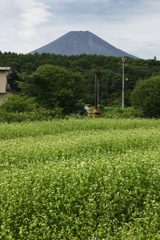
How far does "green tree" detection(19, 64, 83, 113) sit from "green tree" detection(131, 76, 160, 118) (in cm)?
615

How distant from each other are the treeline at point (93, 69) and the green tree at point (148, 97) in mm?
15126

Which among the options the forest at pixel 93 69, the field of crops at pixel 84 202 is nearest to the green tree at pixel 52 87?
the forest at pixel 93 69

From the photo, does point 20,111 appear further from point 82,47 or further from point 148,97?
point 82,47

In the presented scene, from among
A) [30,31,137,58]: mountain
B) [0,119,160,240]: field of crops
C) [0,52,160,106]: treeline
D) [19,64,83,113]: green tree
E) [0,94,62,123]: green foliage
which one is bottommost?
[0,119,160,240]: field of crops

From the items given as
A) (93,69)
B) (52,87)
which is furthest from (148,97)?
(93,69)

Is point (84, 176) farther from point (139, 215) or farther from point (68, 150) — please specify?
point (68, 150)

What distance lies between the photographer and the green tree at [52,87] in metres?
26.8

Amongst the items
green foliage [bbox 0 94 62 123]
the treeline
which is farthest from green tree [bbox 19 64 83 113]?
the treeline

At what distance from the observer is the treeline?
46.3 meters

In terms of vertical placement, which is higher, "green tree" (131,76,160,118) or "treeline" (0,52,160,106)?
"treeline" (0,52,160,106)

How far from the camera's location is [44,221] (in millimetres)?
5059

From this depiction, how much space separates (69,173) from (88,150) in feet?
10.6

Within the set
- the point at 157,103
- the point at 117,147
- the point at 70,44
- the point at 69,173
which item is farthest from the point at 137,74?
the point at 70,44

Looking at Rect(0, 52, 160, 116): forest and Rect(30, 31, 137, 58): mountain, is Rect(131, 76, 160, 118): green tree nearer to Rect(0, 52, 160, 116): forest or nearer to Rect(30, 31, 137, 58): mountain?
Rect(0, 52, 160, 116): forest
